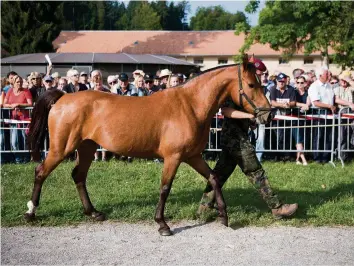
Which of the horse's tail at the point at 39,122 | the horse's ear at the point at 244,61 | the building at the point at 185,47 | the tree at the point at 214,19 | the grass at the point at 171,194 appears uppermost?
the tree at the point at 214,19

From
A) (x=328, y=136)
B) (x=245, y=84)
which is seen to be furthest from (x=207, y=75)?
(x=328, y=136)

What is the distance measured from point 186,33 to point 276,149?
4732cm

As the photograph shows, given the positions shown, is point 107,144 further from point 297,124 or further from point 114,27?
point 114,27

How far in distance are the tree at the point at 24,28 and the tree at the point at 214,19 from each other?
4875 cm

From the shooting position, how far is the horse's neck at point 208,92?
596 cm

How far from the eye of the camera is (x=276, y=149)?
1085 centimetres

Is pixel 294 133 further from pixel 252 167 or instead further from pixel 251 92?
pixel 251 92

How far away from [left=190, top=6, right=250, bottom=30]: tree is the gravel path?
7725 centimetres

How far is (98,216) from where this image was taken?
20.6 ft

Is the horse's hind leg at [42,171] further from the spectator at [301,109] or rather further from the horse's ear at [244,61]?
the spectator at [301,109]

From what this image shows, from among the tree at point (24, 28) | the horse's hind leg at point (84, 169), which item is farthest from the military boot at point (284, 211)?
the tree at point (24, 28)

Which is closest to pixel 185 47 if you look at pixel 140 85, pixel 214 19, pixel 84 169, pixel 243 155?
pixel 214 19

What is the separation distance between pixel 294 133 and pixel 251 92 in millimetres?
5214

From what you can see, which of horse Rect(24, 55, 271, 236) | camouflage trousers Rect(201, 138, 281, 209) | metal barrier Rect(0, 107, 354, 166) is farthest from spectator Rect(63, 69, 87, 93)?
camouflage trousers Rect(201, 138, 281, 209)
